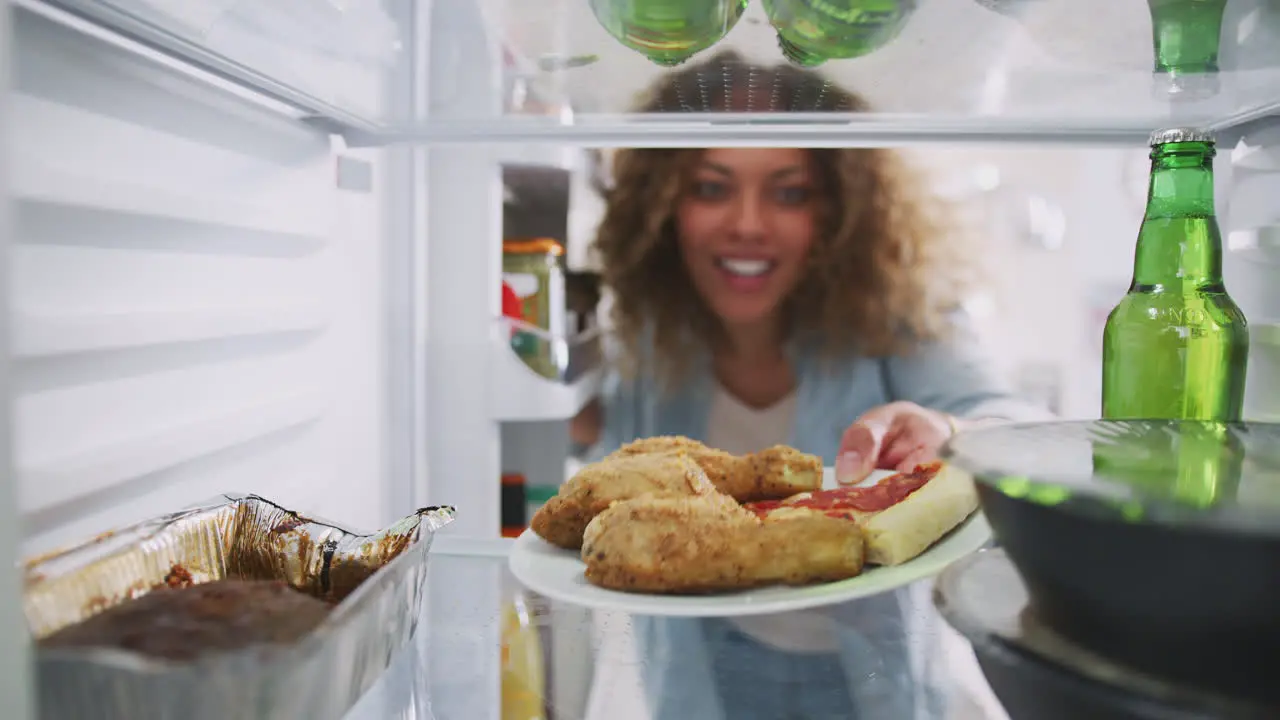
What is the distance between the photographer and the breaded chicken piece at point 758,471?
0.81m

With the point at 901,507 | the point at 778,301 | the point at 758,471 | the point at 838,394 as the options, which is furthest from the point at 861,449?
the point at 778,301

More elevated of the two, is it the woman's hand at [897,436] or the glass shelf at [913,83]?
the glass shelf at [913,83]

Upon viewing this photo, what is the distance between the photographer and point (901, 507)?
0.67 meters

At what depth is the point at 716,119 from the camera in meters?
0.83

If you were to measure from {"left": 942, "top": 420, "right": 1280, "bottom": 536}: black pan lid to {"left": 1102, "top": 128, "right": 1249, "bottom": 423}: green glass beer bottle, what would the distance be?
17cm

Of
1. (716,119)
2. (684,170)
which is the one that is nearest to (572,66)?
(716,119)

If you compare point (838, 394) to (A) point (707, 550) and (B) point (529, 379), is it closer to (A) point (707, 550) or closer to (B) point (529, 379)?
(B) point (529, 379)

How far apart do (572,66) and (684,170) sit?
A: 0.90 metres

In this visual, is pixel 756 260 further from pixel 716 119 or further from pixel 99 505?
pixel 99 505

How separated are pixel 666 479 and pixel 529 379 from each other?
2.01ft

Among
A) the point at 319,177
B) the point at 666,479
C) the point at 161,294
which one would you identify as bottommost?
the point at 666,479

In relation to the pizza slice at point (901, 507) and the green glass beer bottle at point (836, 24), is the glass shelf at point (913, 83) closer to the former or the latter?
the green glass beer bottle at point (836, 24)

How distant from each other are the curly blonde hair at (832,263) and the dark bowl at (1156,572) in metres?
1.27

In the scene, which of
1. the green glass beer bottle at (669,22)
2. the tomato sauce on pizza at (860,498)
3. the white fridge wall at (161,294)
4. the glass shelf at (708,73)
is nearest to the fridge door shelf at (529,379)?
the white fridge wall at (161,294)
